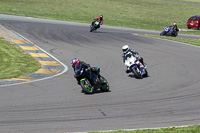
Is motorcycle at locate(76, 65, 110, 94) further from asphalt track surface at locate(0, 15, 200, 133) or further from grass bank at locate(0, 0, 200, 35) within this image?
grass bank at locate(0, 0, 200, 35)

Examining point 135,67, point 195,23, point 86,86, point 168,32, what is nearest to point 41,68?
point 135,67

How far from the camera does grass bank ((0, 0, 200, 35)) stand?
158 ft

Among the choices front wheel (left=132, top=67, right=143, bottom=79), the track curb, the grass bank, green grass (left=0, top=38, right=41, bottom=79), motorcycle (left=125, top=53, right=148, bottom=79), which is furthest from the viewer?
the grass bank

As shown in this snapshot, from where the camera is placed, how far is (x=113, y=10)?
5781 centimetres

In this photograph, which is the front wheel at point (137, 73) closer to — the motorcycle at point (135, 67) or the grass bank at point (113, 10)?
the motorcycle at point (135, 67)

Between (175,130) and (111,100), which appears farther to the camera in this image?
(111,100)

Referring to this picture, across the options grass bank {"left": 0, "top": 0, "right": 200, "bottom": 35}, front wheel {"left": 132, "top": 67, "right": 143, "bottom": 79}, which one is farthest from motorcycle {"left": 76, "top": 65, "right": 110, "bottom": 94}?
grass bank {"left": 0, "top": 0, "right": 200, "bottom": 35}

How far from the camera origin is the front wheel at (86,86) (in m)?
13.2

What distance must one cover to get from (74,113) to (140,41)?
1859 cm

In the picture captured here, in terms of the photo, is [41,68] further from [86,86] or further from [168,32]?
[168,32]

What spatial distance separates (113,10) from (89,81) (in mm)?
45091

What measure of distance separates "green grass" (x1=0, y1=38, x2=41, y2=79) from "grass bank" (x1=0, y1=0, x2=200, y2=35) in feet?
77.4

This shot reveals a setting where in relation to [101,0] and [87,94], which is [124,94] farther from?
[101,0]

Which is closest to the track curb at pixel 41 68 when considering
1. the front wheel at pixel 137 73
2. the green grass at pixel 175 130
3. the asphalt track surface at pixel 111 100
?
Result: the asphalt track surface at pixel 111 100
